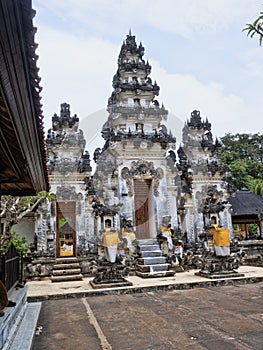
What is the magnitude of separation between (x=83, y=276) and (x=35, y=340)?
818cm

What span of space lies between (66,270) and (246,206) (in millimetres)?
11644

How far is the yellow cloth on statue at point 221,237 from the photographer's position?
11219 millimetres

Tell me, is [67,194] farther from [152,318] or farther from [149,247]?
[152,318]

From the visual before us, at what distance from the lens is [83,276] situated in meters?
12.9

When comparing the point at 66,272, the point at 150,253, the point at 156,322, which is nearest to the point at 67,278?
the point at 66,272

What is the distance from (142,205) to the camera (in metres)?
15.8

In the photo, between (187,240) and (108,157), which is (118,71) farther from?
(187,240)

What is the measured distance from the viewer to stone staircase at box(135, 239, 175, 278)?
1193 centimetres

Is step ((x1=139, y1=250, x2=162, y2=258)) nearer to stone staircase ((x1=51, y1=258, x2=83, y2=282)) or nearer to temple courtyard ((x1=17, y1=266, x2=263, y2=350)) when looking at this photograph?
stone staircase ((x1=51, y1=258, x2=83, y2=282))

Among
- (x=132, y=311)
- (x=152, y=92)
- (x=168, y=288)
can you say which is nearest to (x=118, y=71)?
(x=152, y=92)

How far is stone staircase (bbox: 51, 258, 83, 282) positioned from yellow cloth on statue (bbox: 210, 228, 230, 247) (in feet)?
16.3

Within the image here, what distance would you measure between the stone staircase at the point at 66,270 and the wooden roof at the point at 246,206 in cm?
1007

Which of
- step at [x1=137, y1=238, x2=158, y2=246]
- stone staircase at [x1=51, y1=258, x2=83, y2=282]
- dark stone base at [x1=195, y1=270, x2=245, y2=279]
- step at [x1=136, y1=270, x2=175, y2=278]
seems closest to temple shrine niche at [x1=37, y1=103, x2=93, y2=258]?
stone staircase at [x1=51, y1=258, x2=83, y2=282]

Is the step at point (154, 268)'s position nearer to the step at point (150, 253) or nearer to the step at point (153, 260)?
the step at point (153, 260)
